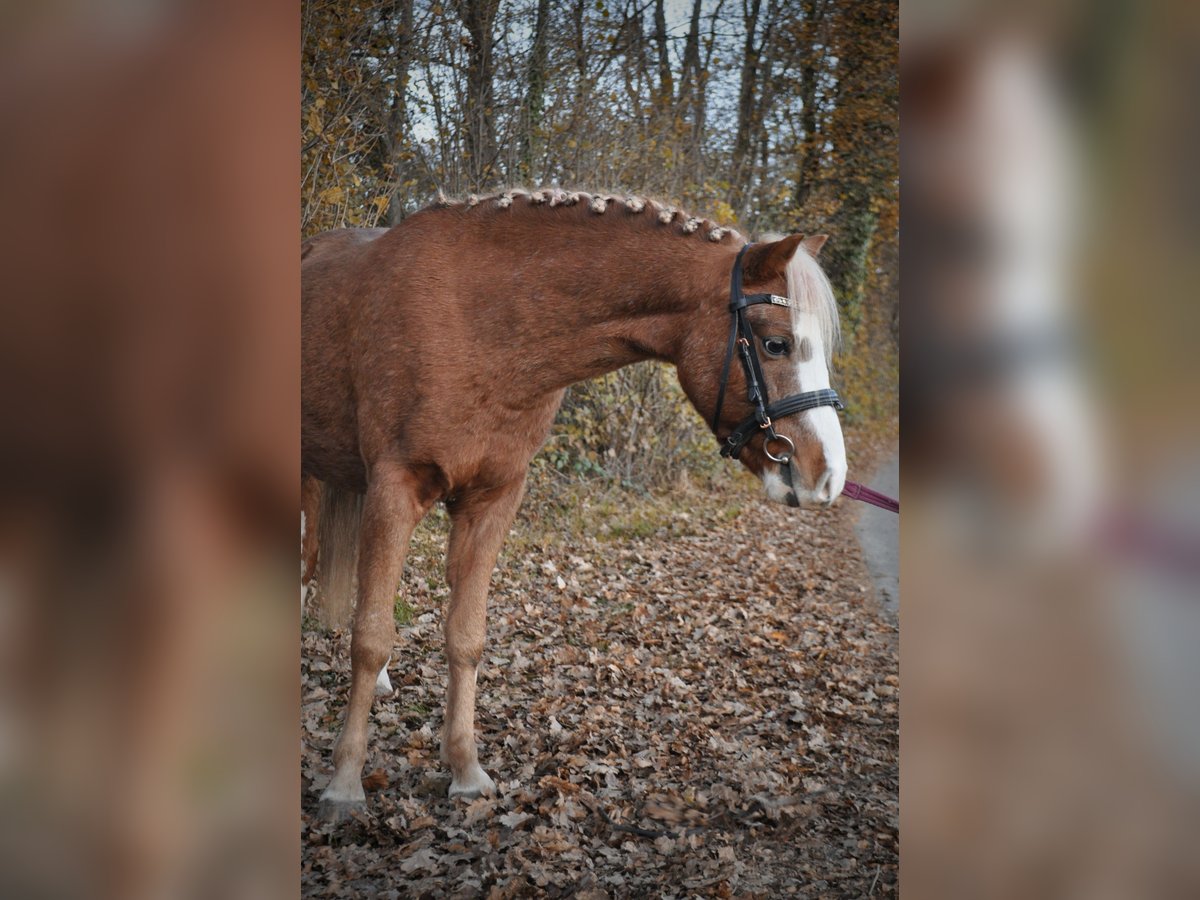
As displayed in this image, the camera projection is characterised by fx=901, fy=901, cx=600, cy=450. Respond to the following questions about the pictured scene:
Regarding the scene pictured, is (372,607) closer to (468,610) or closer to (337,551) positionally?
(468,610)

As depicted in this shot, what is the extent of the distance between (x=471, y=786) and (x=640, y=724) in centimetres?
61

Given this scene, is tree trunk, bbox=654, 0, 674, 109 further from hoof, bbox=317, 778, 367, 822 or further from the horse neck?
hoof, bbox=317, 778, 367, 822

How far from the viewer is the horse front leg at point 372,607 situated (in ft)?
9.42

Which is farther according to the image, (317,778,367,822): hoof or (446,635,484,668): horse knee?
(446,635,484,668): horse knee

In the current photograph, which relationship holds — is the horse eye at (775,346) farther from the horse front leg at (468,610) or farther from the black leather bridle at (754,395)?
the horse front leg at (468,610)

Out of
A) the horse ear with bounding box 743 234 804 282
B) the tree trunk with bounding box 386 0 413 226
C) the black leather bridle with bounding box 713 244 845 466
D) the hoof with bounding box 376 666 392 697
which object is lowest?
the hoof with bounding box 376 666 392 697

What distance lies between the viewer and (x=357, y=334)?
303cm

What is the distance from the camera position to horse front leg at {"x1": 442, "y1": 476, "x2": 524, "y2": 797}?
3.01 m

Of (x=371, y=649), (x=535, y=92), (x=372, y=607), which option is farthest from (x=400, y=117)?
(x=371, y=649)
